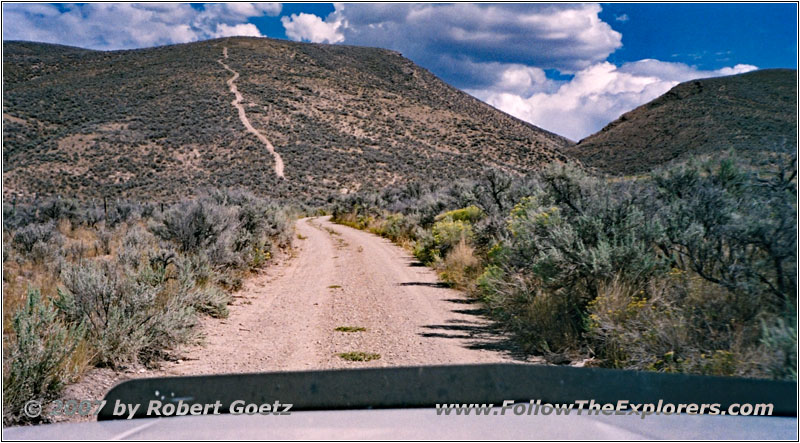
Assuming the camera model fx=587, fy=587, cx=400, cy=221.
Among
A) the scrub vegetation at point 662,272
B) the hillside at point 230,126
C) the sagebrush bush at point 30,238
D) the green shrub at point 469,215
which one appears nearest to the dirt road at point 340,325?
the scrub vegetation at point 662,272

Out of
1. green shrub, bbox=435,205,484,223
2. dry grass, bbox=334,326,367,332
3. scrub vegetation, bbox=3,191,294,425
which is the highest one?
green shrub, bbox=435,205,484,223

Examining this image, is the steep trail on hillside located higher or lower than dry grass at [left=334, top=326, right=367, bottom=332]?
higher

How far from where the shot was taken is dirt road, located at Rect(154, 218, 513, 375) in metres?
6.48

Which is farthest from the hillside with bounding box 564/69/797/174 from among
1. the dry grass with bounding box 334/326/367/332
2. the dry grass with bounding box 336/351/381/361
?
the dry grass with bounding box 336/351/381/361

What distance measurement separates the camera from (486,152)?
2515 inches

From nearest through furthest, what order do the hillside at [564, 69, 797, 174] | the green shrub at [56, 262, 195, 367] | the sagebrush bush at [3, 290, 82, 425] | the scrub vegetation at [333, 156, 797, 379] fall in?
the sagebrush bush at [3, 290, 82, 425] < the scrub vegetation at [333, 156, 797, 379] < the green shrub at [56, 262, 195, 367] < the hillside at [564, 69, 797, 174]

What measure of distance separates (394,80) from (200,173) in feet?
142

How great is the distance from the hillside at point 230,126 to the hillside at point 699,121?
880 centimetres

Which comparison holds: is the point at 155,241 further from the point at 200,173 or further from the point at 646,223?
the point at 200,173

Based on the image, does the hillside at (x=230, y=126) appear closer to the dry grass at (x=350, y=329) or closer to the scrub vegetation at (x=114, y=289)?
the scrub vegetation at (x=114, y=289)

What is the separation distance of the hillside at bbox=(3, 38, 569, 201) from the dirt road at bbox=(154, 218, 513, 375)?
34395mm

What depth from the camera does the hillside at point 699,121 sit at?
1673 inches

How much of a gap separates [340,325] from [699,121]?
163 ft

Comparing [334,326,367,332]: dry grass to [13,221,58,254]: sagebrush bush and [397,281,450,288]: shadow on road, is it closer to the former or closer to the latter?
[397,281,450,288]: shadow on road
